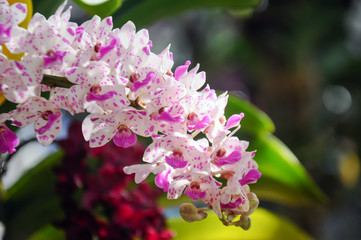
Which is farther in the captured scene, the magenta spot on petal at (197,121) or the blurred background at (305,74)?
the blurred background at (305,74)

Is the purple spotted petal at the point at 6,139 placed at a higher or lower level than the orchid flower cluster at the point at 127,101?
lower

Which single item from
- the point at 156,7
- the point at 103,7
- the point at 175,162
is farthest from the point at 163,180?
the point at 156,7

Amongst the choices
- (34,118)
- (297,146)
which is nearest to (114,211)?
(34,118)

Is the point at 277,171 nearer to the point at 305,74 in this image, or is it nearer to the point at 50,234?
the point at 50,234

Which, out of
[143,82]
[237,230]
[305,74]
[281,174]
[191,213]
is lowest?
[305,74]

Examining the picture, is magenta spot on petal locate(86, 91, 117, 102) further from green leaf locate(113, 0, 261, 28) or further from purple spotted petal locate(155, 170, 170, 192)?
green leaf locate(113, 0, 261, 28)

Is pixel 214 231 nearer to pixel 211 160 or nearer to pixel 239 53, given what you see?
pixel 211 160

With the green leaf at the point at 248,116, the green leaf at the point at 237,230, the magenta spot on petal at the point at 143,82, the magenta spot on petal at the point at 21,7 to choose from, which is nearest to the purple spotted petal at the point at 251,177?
the magenta spot on petal at the point at 143,82

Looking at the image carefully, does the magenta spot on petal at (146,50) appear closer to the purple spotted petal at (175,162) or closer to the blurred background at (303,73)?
the purple spotted petal at (175,162)
